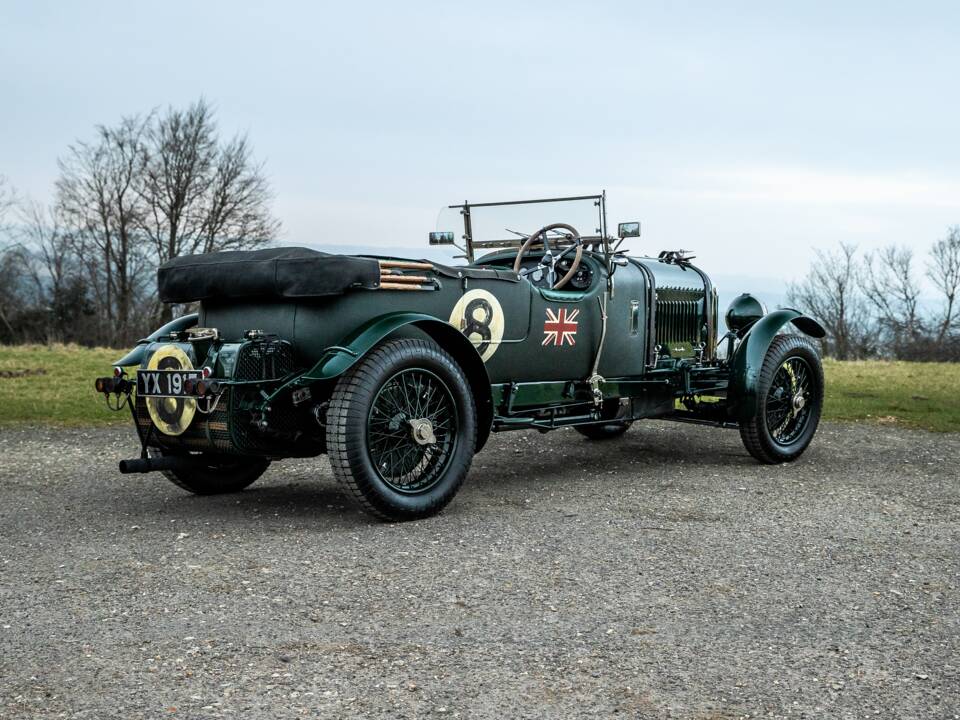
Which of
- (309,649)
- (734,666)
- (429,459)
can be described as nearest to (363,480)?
(429,459)

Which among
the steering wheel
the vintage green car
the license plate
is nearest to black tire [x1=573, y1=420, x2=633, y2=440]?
the vintage green car

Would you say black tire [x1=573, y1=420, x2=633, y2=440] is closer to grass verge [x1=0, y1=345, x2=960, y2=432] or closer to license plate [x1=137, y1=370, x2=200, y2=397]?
grass verge [x1=0, y1=345, x2=960, y2=432]

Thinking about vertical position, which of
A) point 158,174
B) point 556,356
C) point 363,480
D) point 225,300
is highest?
point 158,174

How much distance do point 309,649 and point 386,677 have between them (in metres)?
0.39

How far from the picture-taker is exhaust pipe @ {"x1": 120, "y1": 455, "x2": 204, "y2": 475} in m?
5.35

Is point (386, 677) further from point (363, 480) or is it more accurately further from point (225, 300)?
point (225, 300)

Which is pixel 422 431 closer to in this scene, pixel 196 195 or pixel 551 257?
pixel 551 257

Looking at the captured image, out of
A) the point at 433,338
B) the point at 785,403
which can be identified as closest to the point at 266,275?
the point at 433,338

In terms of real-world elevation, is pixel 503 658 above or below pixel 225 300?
below

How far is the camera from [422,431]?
5488mm

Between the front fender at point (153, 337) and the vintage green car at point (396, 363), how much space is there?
3 centimetres

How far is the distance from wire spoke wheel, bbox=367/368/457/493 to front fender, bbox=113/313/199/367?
1.45 meters

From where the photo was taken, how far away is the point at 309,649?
352 cm

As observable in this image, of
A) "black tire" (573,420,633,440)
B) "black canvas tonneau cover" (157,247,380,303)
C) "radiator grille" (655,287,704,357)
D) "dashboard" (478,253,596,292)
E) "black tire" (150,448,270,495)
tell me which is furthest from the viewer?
"black tire" (573,420,633,440)
